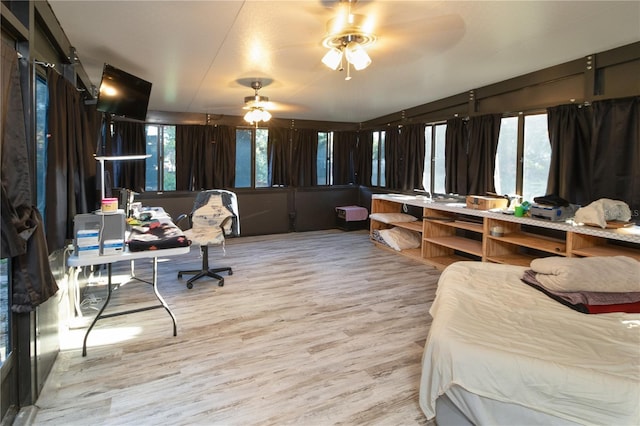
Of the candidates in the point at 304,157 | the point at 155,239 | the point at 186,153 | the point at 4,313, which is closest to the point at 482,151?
the point at 304,157

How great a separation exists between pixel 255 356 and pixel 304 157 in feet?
17.8

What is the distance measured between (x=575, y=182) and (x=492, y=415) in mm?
3091

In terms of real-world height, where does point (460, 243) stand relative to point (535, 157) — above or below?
below

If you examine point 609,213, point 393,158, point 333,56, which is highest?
point 333,56

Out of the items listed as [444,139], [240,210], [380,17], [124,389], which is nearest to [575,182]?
[444,139]

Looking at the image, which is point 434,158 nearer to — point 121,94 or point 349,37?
point 349,37

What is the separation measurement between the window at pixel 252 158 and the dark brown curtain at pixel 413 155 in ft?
8.90

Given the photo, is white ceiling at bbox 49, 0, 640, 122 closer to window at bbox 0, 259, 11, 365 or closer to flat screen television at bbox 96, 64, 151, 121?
flat screen television at bbox 96, 64, 151, 121

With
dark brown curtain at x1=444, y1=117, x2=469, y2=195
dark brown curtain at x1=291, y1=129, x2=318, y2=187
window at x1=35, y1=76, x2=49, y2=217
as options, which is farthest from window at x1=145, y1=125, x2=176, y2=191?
dark brown curtain at x1=444, y1=117, x2=469, y2=195

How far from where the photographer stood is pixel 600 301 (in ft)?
7.04

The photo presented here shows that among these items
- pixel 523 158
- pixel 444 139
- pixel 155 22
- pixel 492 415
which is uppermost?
pixel 155 22

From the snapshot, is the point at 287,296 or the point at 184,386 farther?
the point at 287,296

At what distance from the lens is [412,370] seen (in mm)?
2461

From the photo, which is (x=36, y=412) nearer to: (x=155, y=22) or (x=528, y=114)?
(x=155, y=22)
